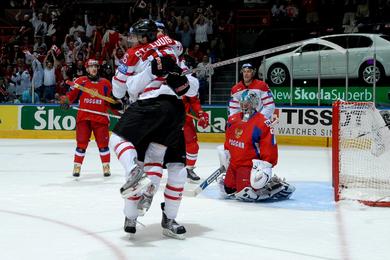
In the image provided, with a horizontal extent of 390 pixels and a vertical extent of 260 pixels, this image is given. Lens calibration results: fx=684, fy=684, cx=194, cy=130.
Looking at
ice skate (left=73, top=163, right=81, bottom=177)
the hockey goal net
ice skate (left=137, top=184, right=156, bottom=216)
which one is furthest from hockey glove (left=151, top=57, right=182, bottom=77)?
ice skate (left=73, top=163, right=81, bottom=177)

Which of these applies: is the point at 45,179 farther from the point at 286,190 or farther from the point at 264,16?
the point at 264,16

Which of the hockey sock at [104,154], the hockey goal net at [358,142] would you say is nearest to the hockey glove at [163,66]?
the hockey goal net at [358,142]

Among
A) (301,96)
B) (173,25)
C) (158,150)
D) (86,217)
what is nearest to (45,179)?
(86,217)

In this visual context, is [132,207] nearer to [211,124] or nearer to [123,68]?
[123,68]

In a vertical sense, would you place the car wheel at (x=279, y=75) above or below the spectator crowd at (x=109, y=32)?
below

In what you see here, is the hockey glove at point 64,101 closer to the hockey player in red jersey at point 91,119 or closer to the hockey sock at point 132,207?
the hockey player in red jersey at point 91,119

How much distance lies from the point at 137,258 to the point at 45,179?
384 centimetres

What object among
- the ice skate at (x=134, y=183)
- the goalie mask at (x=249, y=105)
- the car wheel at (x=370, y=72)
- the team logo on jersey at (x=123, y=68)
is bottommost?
the ice skate at (x=134, y=183)

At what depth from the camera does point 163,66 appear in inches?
170

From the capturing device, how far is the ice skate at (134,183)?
4086 millimetres

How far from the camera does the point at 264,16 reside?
15898 mm

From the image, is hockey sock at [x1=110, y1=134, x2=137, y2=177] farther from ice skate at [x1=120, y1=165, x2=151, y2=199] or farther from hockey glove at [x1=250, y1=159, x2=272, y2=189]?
hockey glove at [x1=250, y1=159, x2=272, y2=189]

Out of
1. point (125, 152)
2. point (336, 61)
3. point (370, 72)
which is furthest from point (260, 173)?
point (336, 61)

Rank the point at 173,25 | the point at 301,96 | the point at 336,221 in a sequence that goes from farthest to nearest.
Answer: the point at 173,25
the point at 301,96
the point at 336,221
